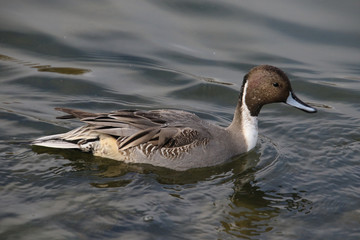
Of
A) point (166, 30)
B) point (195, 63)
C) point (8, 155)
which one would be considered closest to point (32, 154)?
point (8, 155)

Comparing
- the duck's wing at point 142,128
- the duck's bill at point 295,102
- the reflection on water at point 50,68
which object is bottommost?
the duck's wing at point 142,128

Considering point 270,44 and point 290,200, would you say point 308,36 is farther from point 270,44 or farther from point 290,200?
point 290,200

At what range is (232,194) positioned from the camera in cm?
659

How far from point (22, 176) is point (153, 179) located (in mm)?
1473

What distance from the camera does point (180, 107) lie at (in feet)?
29.7

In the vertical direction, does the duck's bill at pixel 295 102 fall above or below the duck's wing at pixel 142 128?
above

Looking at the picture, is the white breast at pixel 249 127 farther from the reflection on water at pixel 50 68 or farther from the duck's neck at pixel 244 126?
the reflection on water at pixel 50 68

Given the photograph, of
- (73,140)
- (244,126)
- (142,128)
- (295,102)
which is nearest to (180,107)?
(244,126)

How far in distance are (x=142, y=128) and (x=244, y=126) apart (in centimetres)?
140

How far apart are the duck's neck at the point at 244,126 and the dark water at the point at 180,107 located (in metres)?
0.24

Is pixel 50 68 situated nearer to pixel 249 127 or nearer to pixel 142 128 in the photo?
pixel 142 128

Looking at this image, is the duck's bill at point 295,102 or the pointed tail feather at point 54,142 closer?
the pointed tail feather at point 54,142

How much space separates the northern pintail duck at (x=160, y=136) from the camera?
7227 millimetres

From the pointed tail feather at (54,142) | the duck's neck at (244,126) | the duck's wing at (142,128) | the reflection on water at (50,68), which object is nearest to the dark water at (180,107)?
the reflection on water at (50,68)
